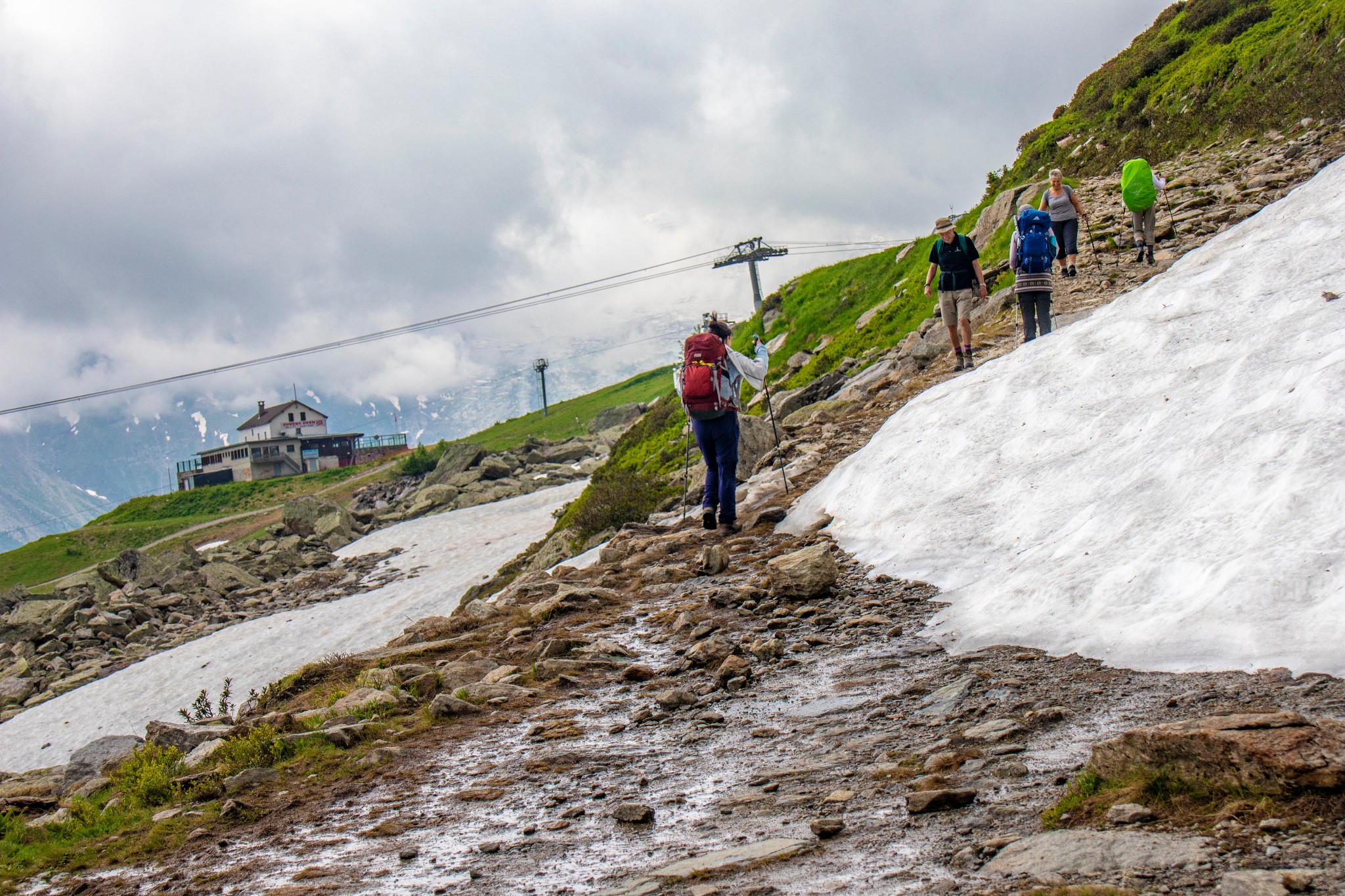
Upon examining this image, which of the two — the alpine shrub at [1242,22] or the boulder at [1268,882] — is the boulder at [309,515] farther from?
the boulder at [1268,882]

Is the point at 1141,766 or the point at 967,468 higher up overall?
the point at 967,468

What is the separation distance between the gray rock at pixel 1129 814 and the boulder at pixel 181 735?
832cm

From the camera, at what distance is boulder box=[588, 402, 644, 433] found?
272 ft

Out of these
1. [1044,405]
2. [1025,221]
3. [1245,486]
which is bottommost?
[1245,486]

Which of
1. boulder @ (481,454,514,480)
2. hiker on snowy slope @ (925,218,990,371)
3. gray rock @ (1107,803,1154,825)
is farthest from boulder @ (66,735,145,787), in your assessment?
boulder @ (481,454,514,480)

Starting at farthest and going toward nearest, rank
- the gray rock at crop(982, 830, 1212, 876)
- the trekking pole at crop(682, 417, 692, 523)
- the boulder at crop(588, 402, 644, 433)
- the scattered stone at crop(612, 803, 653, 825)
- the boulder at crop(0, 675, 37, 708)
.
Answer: the boulder at crop(588, 402, 644, 433) → the boulder at crop(0, 675, 37, 708) → the trekking pole at crop(682, 417, 692, 523) → the scattered stone at crop(612, 803, 653, 825) → the gray rock at crop(982, 830, 1212, 876)

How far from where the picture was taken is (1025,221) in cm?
1527

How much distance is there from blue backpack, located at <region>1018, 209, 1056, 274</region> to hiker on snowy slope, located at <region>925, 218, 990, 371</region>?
2.51 ft

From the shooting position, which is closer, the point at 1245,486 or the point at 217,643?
the point at 1245,486

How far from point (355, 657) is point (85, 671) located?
2662 centimetres

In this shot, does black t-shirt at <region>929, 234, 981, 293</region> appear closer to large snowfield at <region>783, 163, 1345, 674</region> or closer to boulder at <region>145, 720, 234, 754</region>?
large snowfield at <region>783, 163, 1345, 674</region>

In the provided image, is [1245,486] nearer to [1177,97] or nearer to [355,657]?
[355,657]

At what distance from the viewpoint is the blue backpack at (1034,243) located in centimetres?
1474

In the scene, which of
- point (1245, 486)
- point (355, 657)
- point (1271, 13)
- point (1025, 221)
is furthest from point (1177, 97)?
point (355, 657)
